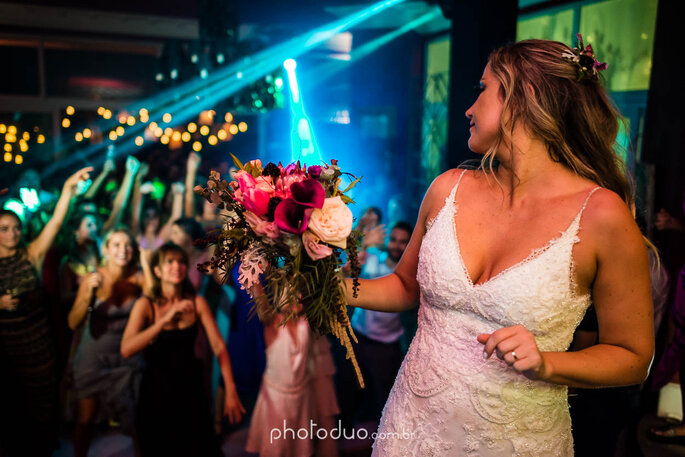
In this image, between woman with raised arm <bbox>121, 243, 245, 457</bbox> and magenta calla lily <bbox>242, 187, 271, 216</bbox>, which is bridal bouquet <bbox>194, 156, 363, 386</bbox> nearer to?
magenta calla lily <bbox>242, 187, 271, 216</bbox>

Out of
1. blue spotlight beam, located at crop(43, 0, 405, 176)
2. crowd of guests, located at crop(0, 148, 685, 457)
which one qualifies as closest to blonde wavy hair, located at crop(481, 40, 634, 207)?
crowd of guests, located at crop(0, 148, 685, 457)

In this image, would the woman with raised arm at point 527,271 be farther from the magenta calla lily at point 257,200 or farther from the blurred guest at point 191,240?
the blurred guest at point 191,240

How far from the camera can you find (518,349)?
1103 millimetres

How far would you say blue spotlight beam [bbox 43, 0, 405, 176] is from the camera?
7.05 m

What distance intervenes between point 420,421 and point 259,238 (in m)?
0.64

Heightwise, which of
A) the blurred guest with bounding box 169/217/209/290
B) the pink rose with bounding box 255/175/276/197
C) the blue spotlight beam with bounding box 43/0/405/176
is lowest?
the blurred guest with bounding box 169/217/209/290

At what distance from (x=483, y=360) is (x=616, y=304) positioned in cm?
34

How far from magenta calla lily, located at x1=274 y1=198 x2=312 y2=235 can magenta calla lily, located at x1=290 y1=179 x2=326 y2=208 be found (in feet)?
0.05

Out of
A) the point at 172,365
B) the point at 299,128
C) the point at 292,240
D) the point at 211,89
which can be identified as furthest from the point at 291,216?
the point at 299,128

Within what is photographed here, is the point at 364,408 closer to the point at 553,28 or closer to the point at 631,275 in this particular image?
the point at 631,275

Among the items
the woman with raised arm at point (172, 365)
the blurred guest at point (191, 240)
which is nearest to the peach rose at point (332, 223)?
the woman with raised arm at point (172, 365)

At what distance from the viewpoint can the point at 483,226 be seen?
1464 mm

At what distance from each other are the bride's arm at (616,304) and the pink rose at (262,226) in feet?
1.83

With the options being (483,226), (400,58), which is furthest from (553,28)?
(483,226)
